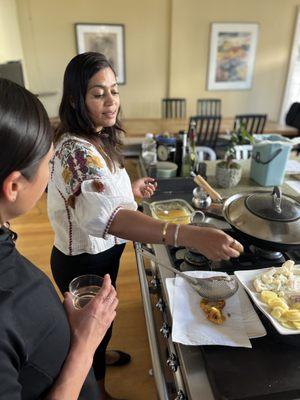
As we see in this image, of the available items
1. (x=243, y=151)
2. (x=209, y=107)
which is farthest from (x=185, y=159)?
(x=209, y=107)

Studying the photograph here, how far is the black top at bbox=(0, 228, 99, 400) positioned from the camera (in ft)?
1.51

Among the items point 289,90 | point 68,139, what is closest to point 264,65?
point 289,90

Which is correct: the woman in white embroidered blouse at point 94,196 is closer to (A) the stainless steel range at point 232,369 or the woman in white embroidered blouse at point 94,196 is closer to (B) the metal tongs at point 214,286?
(B) the metal tongs at point 214,286

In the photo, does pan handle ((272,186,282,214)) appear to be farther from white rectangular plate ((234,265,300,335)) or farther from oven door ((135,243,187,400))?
oven door ((135,243,187,400))

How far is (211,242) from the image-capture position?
0.79 meters

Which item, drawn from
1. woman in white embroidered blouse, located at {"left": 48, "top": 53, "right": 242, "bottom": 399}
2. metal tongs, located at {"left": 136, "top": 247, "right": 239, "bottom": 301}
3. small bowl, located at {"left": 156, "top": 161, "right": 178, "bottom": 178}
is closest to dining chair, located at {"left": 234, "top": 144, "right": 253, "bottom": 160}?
small bowl, located at {"left": 156, "top": 161, "right": 178, "bottom": 178}

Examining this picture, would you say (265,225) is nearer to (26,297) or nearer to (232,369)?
(232,369)

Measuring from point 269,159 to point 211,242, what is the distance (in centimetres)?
91

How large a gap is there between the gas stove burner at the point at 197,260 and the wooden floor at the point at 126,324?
931mm

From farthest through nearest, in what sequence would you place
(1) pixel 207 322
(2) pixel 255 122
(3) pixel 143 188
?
(2) pixel 255 122
(3) pixel 143 188
(1) pixel 207 322

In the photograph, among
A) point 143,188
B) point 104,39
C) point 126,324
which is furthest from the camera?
point 104,39

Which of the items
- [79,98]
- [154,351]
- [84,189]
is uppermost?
[79,98]

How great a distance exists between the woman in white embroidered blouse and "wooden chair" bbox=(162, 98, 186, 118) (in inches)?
142

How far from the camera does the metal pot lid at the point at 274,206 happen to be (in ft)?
2.90
